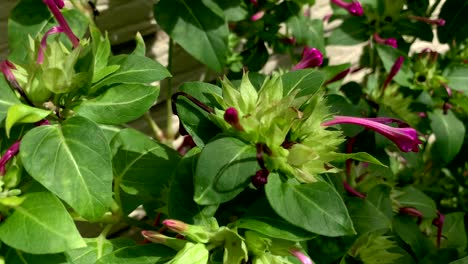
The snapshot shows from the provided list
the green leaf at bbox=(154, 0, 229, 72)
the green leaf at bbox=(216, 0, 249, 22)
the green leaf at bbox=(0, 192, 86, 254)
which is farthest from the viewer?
the green leaf at bbox=(216, 0, 249, 22)

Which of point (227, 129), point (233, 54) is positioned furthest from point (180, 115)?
point (233, 54)

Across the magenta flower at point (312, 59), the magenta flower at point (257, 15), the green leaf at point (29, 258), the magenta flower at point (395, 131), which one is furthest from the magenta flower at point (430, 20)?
the green leaf at point (29, 258)

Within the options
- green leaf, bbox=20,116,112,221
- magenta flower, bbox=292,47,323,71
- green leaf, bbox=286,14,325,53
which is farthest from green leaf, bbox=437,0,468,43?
green leaf, bbox=20,116,112,221

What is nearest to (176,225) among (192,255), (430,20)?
(192,255)

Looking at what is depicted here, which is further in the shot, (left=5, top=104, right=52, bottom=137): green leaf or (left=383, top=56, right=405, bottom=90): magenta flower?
(left=383, top=56, right=405, bottom=90): magenta flower

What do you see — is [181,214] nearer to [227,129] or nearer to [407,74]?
[227,129]

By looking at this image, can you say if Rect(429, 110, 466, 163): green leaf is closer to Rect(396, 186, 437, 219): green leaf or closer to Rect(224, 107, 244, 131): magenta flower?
Rect(396, 186, 437, 219): green leaf

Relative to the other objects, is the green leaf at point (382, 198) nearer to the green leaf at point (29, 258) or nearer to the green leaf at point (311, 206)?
the green leaf at point (311, 206)
